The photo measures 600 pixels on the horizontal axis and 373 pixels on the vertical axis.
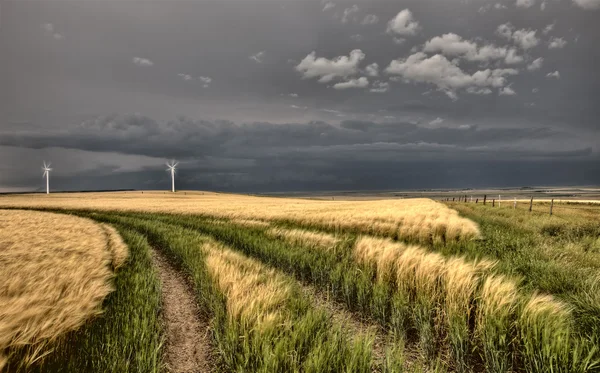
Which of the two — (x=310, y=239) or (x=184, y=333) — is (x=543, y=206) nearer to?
(x=310, y=239)

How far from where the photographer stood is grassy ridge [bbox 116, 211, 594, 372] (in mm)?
3664

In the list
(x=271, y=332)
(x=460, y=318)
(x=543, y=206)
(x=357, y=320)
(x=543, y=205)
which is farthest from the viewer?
(x=543, y=205)

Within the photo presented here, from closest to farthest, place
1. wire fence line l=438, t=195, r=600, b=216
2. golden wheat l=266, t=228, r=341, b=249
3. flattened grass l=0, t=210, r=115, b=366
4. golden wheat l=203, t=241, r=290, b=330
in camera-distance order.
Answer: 1. flattened grass l=0, t=210, r=115, b=366
2. golden wheat l=203, t=241, r=290, b=330
3. golden wheat l=266, t=228, r=341, b=249
4. wire fence line l=438, t=195, r=600, b=216

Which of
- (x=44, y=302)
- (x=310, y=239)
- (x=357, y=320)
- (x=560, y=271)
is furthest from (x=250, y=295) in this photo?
(x=310, y=239)

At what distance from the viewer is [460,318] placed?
4555 millimetres

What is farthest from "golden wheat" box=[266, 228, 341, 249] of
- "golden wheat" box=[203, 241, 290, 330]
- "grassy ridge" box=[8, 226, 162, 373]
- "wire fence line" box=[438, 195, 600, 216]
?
"wire fence line" box=[438, 195, 600, 216]

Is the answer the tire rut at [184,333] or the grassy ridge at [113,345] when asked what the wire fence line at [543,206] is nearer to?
the tire rut at [184,333]

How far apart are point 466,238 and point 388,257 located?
27.7ft

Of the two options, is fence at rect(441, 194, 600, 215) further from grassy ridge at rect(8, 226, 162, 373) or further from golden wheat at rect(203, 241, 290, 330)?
grassy ridge at rect(8, 226, 162, 373)

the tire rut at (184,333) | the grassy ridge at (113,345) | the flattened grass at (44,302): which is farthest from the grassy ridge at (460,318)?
the flattened grass at (44,302)

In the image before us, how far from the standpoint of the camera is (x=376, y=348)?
14.7 feet

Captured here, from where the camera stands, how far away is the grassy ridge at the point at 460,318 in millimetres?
3664

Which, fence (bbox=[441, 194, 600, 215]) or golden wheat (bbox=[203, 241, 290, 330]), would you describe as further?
fence (bbox=[441, 194, 600, 215])

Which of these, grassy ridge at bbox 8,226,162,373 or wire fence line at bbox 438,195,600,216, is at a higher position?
grassy ridge at bbox 8,226,162,373
